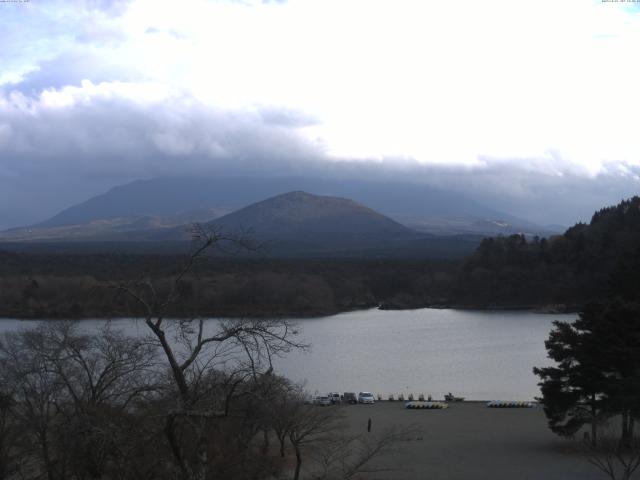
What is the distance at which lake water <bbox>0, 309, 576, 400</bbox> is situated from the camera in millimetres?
26953

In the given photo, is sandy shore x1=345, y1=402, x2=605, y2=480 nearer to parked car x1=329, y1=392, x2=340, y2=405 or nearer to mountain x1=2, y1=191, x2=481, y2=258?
parked car x1=329, y1=392, x2=340, y2=405

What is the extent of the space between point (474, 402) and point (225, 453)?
16617 millimetres

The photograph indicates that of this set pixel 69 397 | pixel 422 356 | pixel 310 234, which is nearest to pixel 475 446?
pixel 69 397

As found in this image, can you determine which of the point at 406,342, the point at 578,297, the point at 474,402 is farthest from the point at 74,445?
the point at 578,297

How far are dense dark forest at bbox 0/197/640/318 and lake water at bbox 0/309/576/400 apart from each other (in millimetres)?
6422

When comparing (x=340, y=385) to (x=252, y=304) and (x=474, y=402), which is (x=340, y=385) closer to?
(x=474, y=402)

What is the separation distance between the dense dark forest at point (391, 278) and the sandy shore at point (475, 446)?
2828 cm

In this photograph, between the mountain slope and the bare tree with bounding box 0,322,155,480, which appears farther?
the mountain slope

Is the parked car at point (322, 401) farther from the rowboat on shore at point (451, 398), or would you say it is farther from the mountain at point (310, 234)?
the mountain at point (310, 234)

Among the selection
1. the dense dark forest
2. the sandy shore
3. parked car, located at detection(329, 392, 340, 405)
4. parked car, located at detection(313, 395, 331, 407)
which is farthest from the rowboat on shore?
the dense dark forest

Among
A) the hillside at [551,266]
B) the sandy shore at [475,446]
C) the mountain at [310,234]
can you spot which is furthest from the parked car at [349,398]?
the mountain at [310,234]

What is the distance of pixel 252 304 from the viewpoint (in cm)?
5262

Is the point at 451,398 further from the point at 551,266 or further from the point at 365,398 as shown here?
the point at 551,266

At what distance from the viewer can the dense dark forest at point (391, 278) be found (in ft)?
176
